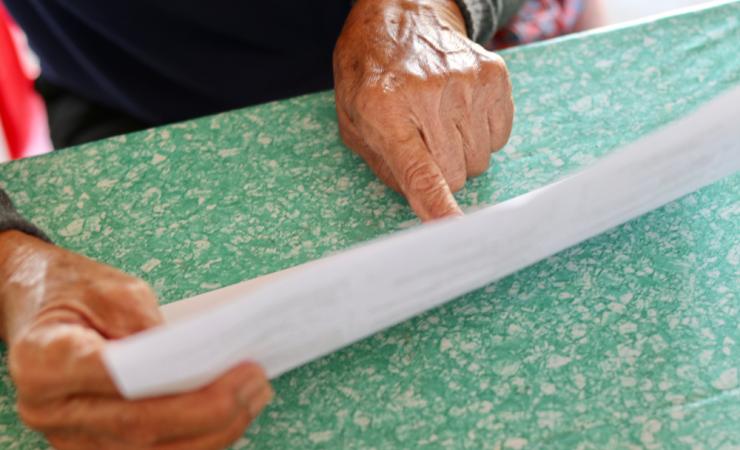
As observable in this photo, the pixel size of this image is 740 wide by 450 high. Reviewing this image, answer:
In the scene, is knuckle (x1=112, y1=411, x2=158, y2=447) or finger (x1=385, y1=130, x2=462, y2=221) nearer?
knuckle (x1=112, y1=411, x2=158, y2=447)

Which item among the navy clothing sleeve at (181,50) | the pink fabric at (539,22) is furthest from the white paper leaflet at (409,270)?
the pink fabric at (539,22)

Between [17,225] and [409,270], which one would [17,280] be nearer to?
[17,225]

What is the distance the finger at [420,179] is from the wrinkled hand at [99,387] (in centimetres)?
26

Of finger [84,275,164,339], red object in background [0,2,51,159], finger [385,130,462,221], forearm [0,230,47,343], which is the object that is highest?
finger [84,275,164,339]

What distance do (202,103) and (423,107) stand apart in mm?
522

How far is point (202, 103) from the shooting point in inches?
49.3

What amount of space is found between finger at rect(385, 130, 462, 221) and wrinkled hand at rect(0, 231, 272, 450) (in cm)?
26

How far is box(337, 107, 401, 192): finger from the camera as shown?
34.0 inches

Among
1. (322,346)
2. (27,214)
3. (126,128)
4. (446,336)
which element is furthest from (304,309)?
(126,128)

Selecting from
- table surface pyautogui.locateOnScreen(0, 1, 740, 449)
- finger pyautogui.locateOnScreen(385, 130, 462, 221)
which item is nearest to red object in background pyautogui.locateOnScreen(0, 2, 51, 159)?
table surface pyautogui.locateOnScreen(0, 1, 740, 449)

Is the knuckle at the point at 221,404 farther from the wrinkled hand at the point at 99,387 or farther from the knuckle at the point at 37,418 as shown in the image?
the knuckle at the point at 37,418

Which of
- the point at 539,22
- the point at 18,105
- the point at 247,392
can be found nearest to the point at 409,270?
the point at 247,392

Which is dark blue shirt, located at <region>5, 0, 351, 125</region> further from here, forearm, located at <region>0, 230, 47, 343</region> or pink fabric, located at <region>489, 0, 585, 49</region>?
forearm, located at <region>0, 230, 47, 343</region>

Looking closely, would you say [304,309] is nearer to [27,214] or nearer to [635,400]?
[635,400]
